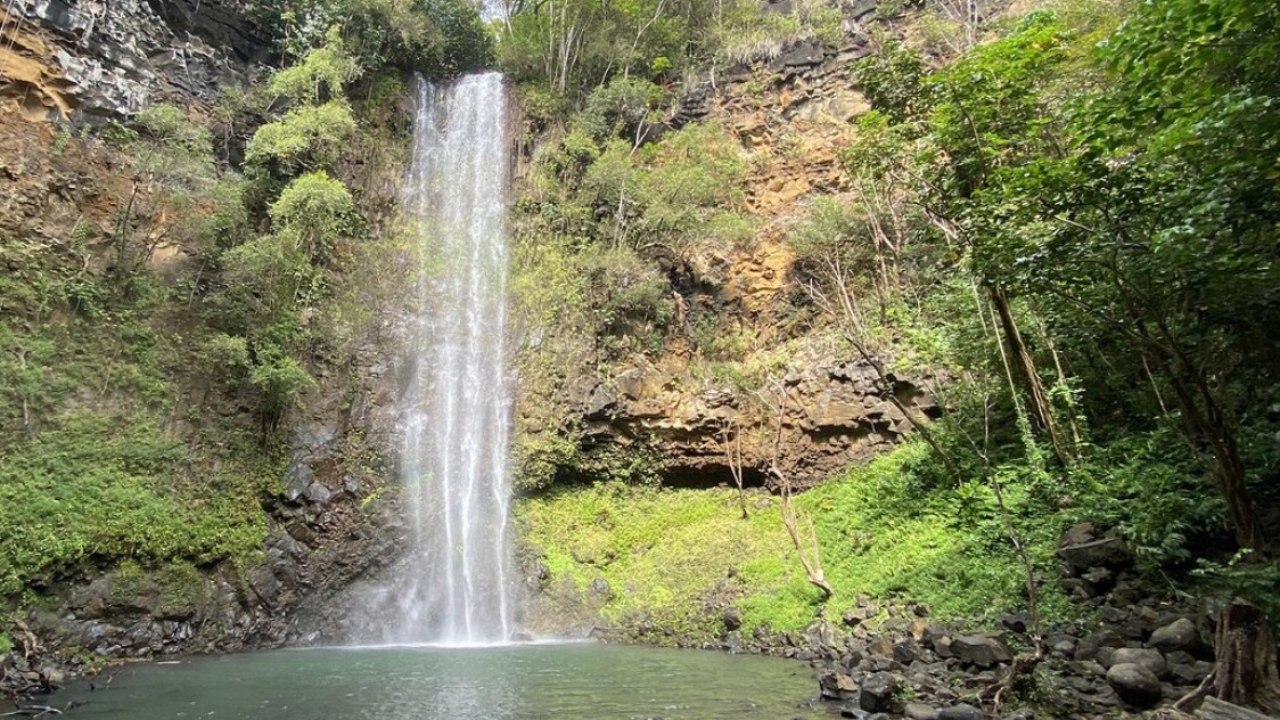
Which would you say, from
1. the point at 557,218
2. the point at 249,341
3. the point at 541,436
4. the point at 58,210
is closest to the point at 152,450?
the point at 249,341

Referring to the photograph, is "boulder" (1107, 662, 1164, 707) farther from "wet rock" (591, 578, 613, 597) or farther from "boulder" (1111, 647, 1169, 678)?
"wet rock" (591, 578, 613, 597)

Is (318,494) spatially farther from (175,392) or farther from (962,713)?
(962,713)

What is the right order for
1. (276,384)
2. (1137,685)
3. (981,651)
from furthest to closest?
(276,384) < (981,651) < (1137,685)

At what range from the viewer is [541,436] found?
18.6m

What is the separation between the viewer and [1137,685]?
232 inches

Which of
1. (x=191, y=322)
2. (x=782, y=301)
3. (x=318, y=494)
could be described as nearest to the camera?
(x=318, y=494)

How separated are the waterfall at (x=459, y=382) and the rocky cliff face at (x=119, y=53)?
6.22 meters

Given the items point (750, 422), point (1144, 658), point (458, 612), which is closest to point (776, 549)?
point (750, 422)

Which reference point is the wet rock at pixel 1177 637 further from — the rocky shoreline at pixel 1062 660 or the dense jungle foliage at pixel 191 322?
the dense jungle foliage at pixel 191 322

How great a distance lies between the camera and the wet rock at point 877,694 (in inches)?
274

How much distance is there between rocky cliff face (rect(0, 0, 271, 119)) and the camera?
16.1 metres

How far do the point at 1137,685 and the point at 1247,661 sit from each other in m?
0.84

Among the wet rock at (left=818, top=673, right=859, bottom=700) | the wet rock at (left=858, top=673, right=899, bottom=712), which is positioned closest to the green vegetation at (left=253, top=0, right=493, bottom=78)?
the wet rock at (left=818, top=673, right=859, bottom=700)

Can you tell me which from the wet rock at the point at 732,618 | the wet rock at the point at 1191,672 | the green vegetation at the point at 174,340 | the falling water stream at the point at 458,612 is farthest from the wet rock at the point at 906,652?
the green vegetation at the point at 174,340
